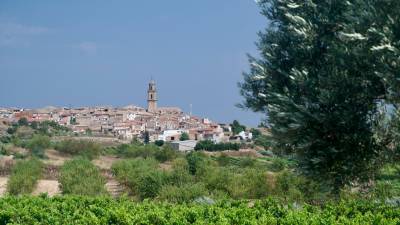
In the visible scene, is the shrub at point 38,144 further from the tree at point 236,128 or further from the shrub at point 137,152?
the tree at point 236,128

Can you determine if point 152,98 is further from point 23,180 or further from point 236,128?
point 23,180

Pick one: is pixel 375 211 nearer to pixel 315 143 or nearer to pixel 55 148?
pixel 315 143

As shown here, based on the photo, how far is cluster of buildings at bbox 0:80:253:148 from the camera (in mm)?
120188

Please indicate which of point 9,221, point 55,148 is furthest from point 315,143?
point 55,148

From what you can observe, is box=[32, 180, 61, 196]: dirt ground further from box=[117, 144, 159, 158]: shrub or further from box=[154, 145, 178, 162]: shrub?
box=[117, 144, 159, 158]: shrub

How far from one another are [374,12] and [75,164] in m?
33.2

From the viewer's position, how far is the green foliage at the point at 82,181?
2991 cm

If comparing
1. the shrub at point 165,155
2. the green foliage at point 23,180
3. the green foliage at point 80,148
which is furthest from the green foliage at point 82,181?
the green foliage at point 80,148

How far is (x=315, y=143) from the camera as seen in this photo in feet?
27.5

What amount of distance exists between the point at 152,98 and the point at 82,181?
123442mm

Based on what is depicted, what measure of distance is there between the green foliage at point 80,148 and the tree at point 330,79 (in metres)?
57.0

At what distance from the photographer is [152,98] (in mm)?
154625

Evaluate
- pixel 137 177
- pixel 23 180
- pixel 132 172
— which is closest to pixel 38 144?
pixel 23 180

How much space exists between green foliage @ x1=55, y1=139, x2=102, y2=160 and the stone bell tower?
72.8 m
